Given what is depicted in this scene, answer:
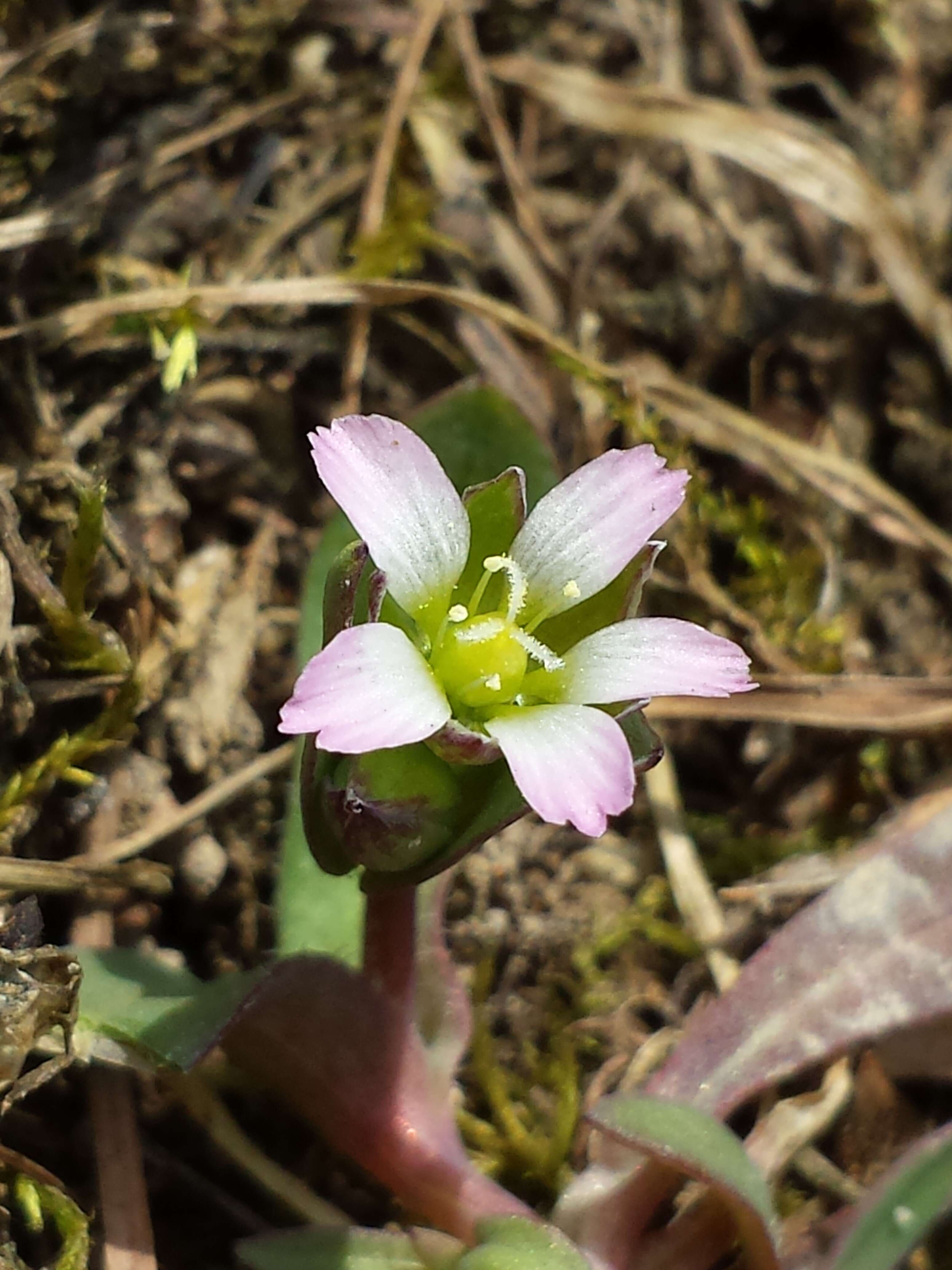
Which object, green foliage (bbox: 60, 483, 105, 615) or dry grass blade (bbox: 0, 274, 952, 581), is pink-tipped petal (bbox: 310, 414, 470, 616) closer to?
green foliage (bbox: 60, 483, 105, 615)

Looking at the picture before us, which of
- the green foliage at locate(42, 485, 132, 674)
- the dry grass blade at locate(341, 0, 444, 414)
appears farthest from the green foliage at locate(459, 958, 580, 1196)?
the dry grass blade at locate(341, 0, 444, 414)

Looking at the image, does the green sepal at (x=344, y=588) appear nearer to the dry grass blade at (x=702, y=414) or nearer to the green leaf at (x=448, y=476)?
the green leaf at (x=448, y=476)

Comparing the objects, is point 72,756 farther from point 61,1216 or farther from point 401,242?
point 401,242

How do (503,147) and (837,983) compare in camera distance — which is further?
(503,147)

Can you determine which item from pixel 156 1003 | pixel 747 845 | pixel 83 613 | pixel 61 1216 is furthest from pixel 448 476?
pixel 61 1216

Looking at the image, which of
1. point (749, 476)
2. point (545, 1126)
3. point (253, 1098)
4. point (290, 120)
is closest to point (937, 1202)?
point (545, 1126)

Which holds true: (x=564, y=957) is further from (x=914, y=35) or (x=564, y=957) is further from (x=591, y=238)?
(x=914, y=35)
